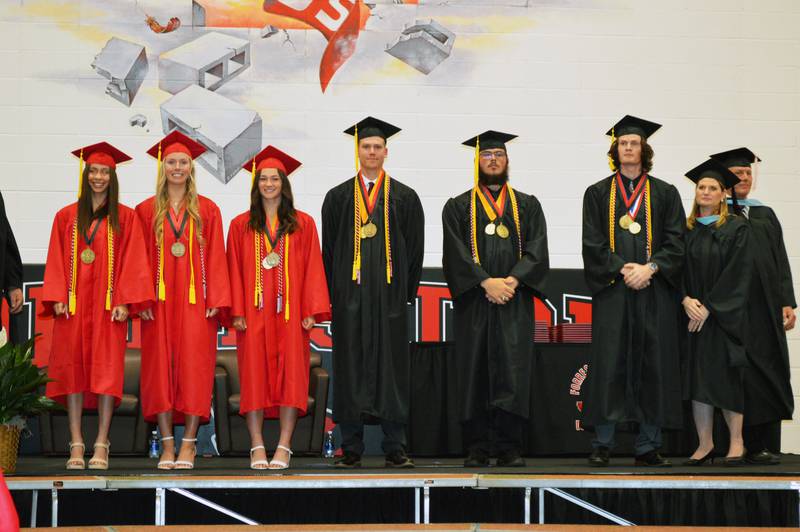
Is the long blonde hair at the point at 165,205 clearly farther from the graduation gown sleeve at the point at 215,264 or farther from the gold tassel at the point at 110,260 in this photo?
the gold tassel at the point at 110,260

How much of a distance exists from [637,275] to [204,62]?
12.9 ft

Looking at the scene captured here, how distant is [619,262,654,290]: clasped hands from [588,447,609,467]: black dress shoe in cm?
90

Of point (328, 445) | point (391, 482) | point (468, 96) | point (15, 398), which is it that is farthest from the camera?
point (468, 96)

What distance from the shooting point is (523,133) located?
27.0ft

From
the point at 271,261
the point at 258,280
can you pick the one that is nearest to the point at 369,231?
the point at 271,261

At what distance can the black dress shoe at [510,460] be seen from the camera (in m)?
5.66

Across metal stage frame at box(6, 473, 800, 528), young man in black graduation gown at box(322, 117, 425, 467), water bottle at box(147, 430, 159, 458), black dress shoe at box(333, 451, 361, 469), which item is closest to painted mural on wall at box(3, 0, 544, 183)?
water bottle at box(147, 430, 159, 458)

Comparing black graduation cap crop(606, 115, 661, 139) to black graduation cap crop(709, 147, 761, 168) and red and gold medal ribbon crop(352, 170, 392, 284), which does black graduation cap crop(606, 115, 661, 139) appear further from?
red and gold medal ribbon crop(352, 170, 392, 284)

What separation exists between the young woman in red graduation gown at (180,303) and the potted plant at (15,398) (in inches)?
21.0

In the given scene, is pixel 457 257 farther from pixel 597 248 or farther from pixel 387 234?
pixel 597 248

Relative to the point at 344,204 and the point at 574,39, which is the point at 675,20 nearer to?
the point at 574,39

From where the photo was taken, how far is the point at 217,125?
7977 mm

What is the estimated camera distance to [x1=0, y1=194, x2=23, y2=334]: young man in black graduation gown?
600cm

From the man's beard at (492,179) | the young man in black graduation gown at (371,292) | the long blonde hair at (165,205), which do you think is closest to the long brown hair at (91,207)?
the long blonde hair at (165,205)
